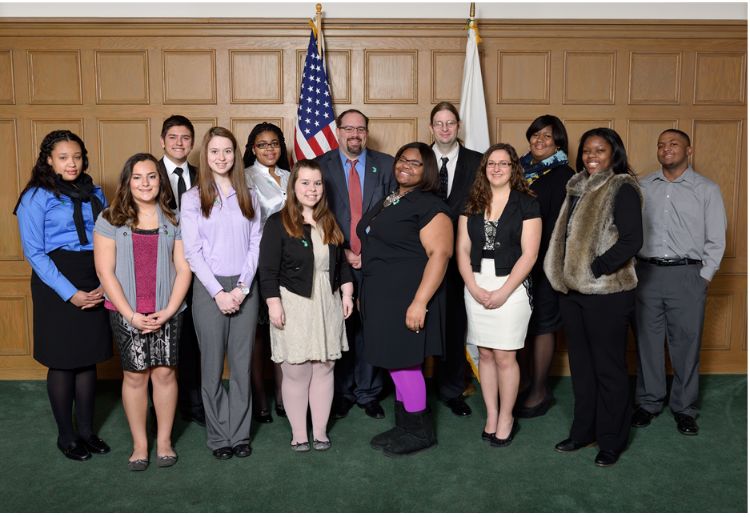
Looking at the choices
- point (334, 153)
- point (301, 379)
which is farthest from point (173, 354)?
point (334, 153)

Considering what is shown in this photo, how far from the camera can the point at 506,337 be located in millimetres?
3480

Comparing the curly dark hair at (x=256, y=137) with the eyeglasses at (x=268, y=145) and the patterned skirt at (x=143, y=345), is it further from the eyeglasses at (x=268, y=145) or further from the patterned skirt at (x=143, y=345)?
the patterned skirt at (x=143, y=345)

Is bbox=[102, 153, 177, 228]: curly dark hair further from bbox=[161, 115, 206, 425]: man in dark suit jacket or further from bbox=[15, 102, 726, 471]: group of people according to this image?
bbox=[161, 115, 206, 425]: man in dark suit jacket

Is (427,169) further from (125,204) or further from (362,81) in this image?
(362,81)

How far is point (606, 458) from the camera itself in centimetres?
342

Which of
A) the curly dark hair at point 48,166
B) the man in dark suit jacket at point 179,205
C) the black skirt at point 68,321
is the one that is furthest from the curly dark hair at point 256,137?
the black skirt at point 68,321

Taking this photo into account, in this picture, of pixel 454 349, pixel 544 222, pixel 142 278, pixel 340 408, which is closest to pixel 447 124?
pixel 544 222

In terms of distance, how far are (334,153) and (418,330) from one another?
4.41 feet

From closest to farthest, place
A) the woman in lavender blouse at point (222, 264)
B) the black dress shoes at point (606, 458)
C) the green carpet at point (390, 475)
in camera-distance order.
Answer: the green carpet at point (390, 475)
the woman in lavender blouse at point (222, 264)
the black dress shoes at point (606, 458)

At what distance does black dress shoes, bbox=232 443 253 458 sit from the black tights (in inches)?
33.3

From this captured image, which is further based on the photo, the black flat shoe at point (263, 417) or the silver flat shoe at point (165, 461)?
the black flat shoe at point (263, 417)

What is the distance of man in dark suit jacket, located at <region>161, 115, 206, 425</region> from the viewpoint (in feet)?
12.4

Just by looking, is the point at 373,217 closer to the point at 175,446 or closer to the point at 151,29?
→ the point at 175,446

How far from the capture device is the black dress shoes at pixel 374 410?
417 cm
